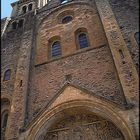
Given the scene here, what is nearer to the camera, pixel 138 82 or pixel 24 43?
pixel 138 82

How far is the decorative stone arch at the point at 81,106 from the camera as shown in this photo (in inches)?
341

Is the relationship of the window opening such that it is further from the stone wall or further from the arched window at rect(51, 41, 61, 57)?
the stone wall

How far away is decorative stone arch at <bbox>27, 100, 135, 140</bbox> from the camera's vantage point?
8671 mm

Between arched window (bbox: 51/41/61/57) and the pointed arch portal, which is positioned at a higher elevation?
arched window (bbox: 51/41/61/57)

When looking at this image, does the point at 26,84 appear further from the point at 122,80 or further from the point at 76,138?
the point at 122,80

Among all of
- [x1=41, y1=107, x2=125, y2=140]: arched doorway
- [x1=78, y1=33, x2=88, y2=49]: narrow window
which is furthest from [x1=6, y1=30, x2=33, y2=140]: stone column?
[x1=78, y1=33, x2=88, y2=49]: narrow window

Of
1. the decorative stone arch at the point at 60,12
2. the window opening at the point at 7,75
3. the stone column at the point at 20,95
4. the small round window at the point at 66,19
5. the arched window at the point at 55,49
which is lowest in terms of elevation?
the stone column at the point at 20,95

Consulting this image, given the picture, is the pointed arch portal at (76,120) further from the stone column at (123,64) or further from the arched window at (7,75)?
the arched window at (7,75)

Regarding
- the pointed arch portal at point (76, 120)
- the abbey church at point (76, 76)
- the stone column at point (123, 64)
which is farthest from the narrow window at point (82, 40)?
the pointed arch portal at point (76, 120)

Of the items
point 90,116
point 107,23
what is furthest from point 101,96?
point 107,23

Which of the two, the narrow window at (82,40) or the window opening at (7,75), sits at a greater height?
the narrow window at (82,40)

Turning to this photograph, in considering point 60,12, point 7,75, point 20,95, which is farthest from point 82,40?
point 20,95

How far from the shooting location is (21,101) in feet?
35.6

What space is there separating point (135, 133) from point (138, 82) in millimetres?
2119
